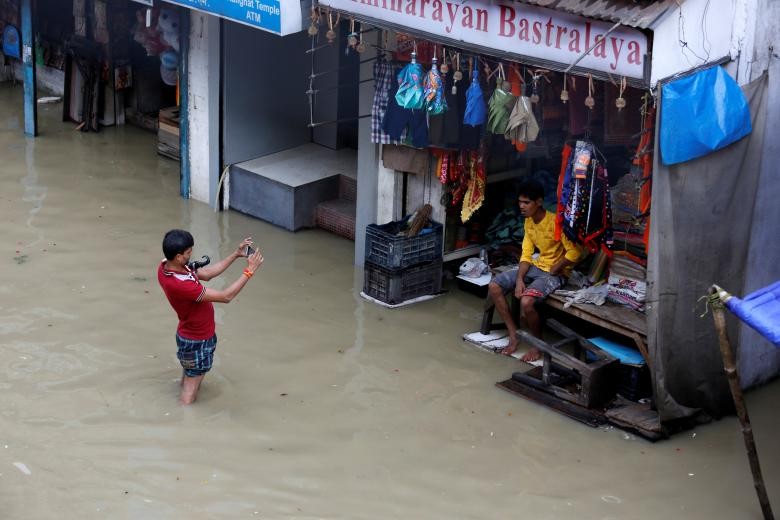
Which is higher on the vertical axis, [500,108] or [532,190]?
[500,108]

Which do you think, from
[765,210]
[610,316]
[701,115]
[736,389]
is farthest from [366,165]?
[736,389]

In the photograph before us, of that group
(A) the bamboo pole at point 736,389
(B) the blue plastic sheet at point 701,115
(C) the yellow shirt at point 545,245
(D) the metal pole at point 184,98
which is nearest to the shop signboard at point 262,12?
(D) the metal pole at point 184,98

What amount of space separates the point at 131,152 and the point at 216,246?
141 inches

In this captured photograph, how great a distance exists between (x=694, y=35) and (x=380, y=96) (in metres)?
3.51

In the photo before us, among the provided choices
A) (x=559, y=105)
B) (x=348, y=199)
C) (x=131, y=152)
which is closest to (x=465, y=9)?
(x=559, y=105)

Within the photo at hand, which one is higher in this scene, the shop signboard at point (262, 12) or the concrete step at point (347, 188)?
the shop signboard at point (262, 12)

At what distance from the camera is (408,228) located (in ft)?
34.6

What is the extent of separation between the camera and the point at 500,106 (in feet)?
29.8

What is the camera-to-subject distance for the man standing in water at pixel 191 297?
769cm

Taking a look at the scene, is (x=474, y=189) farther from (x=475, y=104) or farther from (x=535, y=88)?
(x=535, y=88)

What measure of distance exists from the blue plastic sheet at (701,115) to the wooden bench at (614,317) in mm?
1460

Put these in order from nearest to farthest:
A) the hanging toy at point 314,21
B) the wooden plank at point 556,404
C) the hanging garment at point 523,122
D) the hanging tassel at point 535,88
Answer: the wooden plank at point 556,404, the hanging tassel at point 535,88, the hanging garment at point 523,122, the hanging toy at point 314,21

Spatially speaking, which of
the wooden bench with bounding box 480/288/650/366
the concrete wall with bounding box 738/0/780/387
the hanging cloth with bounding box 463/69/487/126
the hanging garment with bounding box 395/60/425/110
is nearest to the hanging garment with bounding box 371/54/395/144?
the hanging garment with bounding box 395/60/425/110

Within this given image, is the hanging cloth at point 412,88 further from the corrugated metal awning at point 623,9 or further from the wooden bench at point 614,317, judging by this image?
the wooden bench at point 614,317
